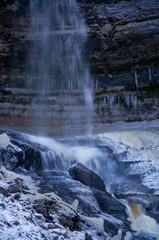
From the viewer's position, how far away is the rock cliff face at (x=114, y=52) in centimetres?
901

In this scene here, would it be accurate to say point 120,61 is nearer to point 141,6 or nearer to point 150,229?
Result: point 141,6

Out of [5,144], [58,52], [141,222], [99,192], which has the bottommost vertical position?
[141,222]

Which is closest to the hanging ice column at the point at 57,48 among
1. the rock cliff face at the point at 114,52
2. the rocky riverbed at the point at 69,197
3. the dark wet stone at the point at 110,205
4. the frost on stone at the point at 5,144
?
the rock cliff face at the point at 114,52

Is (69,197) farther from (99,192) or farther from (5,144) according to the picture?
(5,144)

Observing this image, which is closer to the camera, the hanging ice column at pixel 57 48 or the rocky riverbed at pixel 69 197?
the rocky riverbed at pixel 69 197

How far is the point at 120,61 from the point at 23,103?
384 centimetres

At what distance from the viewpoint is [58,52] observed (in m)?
10.0

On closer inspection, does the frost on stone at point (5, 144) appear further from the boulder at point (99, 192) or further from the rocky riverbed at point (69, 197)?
the boulder at point (99, 192)

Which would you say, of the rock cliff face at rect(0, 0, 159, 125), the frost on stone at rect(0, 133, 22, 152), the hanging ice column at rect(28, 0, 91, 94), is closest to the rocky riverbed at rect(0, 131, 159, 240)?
the frost on stone at rect(0, 133, 22, 152)

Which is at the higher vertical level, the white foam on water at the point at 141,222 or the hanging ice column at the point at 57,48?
the hanging ice column at the point at 57,48

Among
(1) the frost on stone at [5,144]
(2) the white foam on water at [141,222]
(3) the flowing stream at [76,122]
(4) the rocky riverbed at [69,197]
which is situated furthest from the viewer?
(3) the flowing stream at [76,122]

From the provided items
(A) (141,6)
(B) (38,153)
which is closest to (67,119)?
(B) (38,153)

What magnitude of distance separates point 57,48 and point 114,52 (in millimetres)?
2056

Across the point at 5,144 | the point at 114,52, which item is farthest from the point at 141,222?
the point at 114,52
